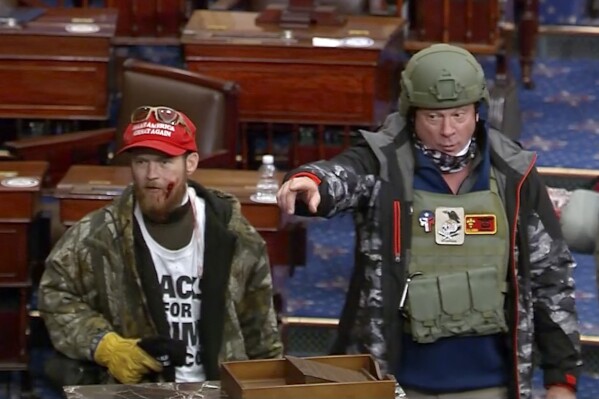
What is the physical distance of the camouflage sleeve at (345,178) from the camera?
367 cm

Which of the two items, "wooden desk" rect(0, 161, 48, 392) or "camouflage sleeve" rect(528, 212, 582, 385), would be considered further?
"wooden desk" rect(0, 161, 48, 392)

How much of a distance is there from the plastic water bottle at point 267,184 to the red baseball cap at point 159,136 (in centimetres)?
122

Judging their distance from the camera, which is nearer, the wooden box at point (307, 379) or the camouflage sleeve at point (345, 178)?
the wooden box at point (307, 379)

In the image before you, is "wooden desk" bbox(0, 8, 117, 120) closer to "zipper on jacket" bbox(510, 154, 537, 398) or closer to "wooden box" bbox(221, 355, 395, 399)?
"zipper on jacket" bbox(510, 154, 537, 398)

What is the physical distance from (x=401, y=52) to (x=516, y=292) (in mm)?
3133

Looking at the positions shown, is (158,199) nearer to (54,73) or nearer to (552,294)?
(552,294)

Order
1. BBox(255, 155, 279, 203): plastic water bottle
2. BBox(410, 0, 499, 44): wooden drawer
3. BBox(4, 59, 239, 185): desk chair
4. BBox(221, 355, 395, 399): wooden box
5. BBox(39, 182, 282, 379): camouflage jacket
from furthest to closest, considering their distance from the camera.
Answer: BBox(410, 0, 499, 44): wooden drawer → BBox(4, 59, 239, 185): desk chair → BBox(255, 155, 279, 203): plastic water bottle → BBox(39, 182, 282, 379): camouflage jacket → BBox(221, 355, 395, 399): wooden box

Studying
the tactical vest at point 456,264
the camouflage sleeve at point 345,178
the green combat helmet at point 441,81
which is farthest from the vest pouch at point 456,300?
the green combat helmet at point 441,81

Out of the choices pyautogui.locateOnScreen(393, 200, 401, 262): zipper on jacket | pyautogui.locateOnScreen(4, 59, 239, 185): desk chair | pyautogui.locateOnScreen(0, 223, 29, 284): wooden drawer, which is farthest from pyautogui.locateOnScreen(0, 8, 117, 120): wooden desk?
pyautogui.locateOnScreen(393, 200, 401, 262): zipper on jacket

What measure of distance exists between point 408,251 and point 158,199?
63cm

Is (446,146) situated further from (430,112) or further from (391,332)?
(391,332)

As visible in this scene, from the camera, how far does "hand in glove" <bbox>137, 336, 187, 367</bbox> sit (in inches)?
150

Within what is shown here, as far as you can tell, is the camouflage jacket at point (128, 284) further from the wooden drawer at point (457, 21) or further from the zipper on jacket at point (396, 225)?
the wooden drawer at point (457, 21)

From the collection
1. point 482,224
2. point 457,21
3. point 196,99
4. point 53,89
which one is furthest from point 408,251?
point 457,21
